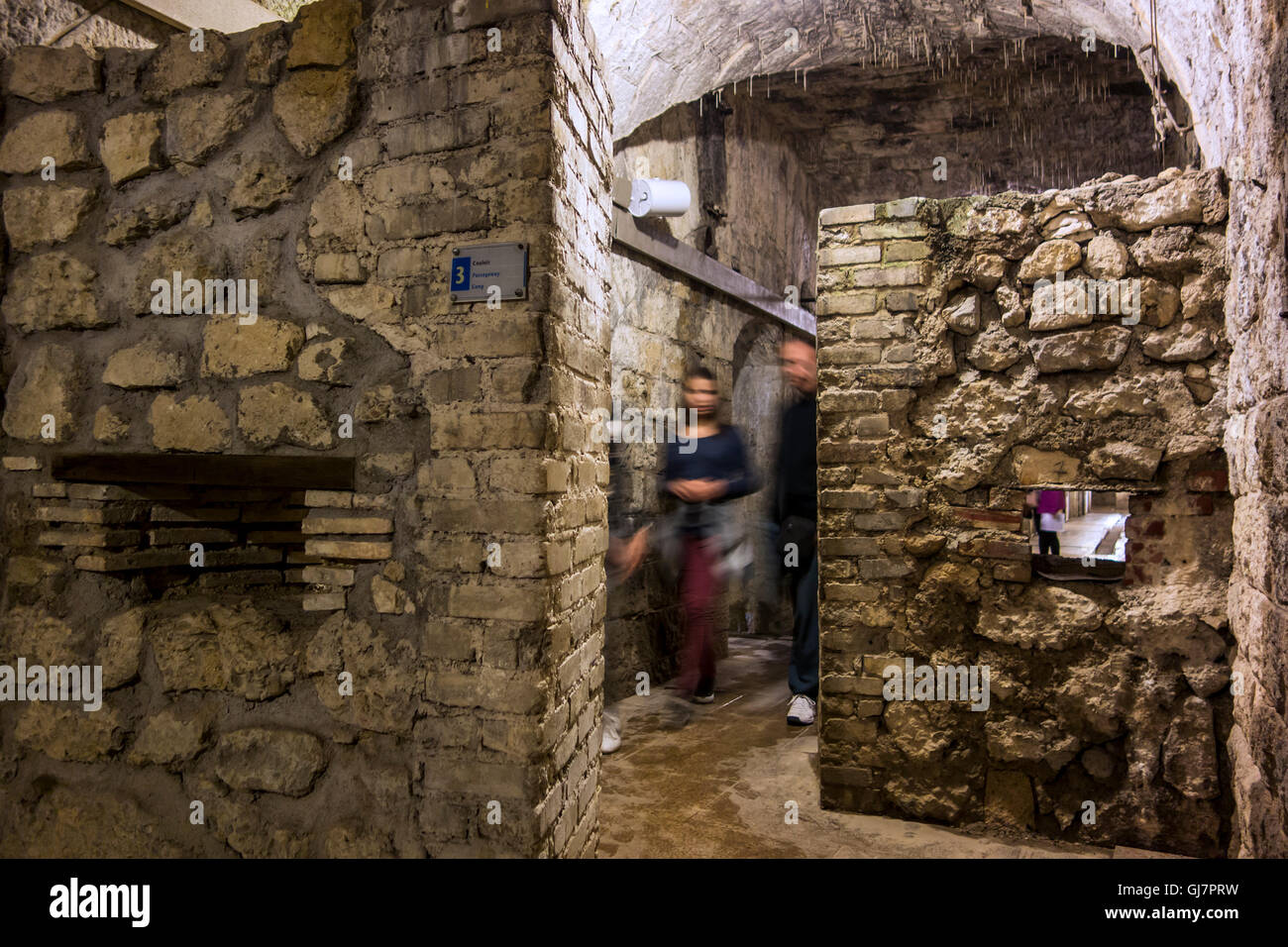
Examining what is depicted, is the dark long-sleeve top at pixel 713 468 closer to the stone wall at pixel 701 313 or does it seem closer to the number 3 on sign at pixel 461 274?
the stone wall at pixel 701 313

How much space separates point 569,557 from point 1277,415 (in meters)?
1.71

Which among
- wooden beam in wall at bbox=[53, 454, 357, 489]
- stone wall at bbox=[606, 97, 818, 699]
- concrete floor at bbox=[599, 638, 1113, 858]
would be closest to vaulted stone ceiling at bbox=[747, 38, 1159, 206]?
stone wall at bbox=[606, 97, 818, 699]

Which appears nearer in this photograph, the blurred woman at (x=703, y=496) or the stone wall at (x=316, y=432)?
the stone wall at (x=316, y=432)

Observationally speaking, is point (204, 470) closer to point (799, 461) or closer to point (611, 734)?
point (611, 734)

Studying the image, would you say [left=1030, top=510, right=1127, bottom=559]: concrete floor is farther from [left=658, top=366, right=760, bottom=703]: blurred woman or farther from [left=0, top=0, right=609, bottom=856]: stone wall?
[left=0, top=0, right=609, bottom=856]: stone wall

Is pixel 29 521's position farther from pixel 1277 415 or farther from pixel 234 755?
pixel 1277 415

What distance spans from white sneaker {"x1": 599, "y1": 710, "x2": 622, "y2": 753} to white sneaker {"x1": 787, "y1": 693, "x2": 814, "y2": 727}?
0.82m

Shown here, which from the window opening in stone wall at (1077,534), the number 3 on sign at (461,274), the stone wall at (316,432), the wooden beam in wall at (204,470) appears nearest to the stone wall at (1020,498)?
the window opening in stone wall at (1077,534)

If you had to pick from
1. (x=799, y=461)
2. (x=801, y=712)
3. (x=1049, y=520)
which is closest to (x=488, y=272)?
(x=799, y=461)

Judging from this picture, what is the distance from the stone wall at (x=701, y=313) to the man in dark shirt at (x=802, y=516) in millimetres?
876

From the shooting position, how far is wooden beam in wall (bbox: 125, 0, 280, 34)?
8.96 ft

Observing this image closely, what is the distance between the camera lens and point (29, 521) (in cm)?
214

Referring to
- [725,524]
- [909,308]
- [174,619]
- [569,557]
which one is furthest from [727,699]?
[174,619]

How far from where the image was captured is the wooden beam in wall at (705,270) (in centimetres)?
415
